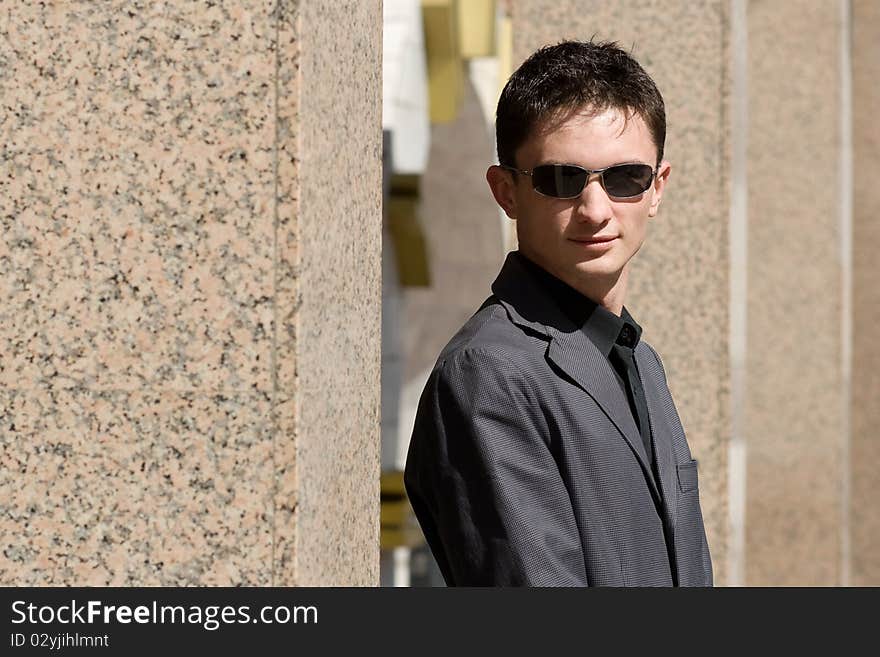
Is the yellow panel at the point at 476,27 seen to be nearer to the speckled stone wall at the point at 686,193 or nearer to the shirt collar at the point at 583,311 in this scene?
the speckled stone wall at the point at 686,193

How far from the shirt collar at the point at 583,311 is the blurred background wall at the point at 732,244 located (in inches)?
110

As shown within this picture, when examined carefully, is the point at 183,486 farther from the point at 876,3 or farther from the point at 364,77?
the point at 876,3

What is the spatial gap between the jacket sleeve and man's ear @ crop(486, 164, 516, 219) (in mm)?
432

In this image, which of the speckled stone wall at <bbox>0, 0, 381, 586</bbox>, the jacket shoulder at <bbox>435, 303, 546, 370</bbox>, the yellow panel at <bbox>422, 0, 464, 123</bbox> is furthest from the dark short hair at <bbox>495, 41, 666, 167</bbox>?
the yellow panel at <bbox>422, 0, 464, 123</bbox>

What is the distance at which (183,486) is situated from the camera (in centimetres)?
264

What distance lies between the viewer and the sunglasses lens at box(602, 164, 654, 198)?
2.97 m

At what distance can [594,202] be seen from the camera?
2.94 metres

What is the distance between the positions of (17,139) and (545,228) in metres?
1.08

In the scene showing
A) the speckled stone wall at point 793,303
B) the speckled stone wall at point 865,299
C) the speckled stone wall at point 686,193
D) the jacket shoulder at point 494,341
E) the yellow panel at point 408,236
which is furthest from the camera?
the speckled stone wall at point 865,299

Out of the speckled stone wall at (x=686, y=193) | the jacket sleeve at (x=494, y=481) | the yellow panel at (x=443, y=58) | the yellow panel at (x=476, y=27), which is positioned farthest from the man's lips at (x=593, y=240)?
the yellow panel at (x=476, y=27)

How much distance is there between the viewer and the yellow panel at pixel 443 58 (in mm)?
9695

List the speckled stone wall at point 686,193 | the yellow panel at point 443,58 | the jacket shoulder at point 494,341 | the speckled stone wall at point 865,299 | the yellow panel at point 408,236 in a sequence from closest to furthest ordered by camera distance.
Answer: the jacket shoulder at point 494,341, the speckled stone wall at point 686,193, the yellow panel at point 443,58, the yellow panel at point 408,236, the speckled stone wall at point 865,299

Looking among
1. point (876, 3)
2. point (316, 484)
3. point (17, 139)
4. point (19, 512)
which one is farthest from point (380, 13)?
point (876, 3)

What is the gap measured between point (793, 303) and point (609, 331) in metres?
6.69
